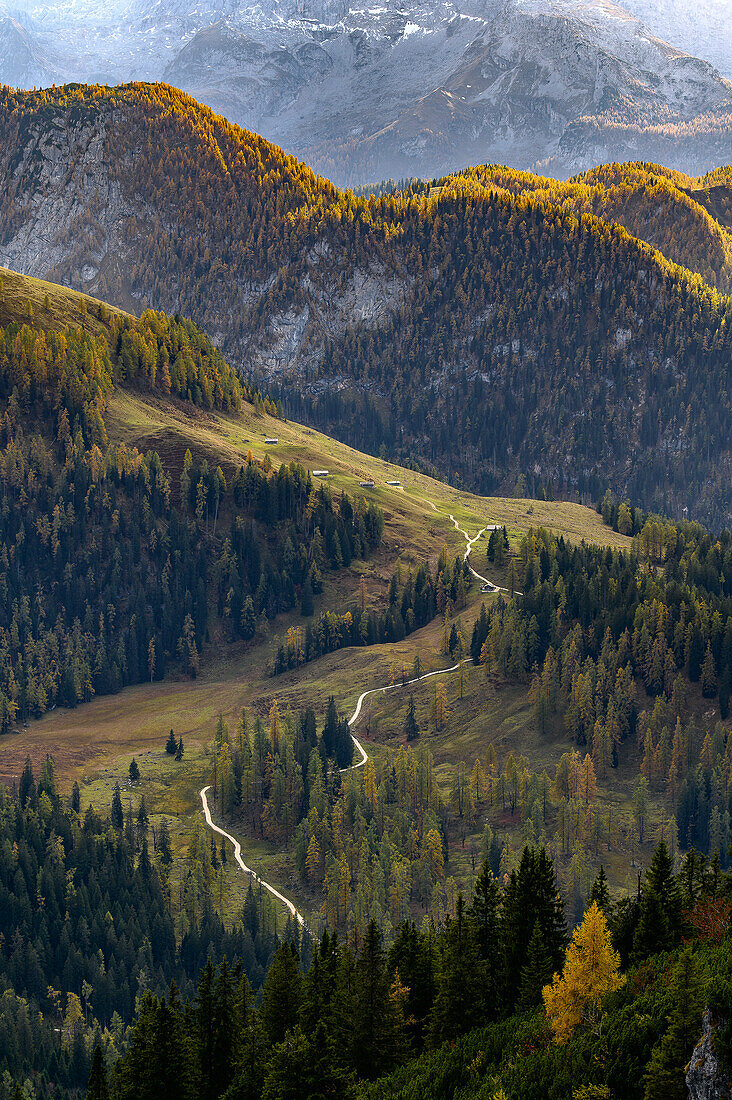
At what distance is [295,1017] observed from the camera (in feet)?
393

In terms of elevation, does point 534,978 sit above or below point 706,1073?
below

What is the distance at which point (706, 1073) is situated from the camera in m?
76.6

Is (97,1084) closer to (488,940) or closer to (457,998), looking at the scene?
(457,998)

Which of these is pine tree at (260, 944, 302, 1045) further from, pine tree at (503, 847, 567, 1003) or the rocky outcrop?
the rocky outcrop

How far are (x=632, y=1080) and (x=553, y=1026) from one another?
11402 millimetres

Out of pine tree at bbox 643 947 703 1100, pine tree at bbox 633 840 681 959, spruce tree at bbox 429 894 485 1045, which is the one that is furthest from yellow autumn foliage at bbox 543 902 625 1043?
spruce tree at bbox 429 894 485 1045

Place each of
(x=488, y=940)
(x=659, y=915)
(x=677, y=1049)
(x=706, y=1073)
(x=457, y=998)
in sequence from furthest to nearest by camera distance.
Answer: (x=488, y=940) → (x=457, y=998) → (x=659, y=915) → (x=677, y=1049) → (x=706, y=1073)

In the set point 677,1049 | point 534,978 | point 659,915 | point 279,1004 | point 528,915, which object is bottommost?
point 279,1004

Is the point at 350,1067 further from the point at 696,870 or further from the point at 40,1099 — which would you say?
the point at 40,1099

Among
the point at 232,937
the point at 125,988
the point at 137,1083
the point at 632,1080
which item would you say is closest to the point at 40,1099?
the point at 125,988

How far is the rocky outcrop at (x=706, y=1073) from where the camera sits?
249ft

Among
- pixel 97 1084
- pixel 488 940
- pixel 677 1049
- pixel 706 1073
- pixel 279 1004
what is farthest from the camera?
pixel 488 940

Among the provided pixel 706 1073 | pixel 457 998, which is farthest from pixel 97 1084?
pixel 706 1073

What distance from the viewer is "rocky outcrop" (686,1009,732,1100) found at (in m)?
75.8
